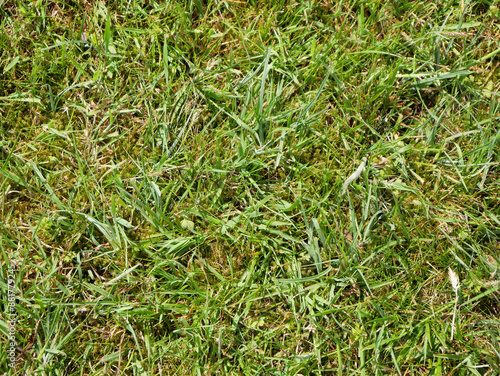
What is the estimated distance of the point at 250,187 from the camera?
271 centimetres

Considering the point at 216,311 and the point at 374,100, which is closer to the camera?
the point at 216,311

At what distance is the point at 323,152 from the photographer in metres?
2.76

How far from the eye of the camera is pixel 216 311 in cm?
256

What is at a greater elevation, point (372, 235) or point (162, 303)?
point (372, 235)

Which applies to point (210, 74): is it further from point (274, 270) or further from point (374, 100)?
point (274, 270)

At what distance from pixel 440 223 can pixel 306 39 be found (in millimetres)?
1382

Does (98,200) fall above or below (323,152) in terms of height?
below

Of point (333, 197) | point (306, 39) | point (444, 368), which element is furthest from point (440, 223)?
point (306, 39)

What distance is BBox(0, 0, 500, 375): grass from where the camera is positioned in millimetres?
2572

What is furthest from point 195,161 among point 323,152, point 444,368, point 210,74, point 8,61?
point 444,368

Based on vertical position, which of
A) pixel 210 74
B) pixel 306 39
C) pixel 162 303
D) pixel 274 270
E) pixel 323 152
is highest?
pixel 306 39

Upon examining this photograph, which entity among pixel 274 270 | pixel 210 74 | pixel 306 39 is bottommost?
pixel 274 270

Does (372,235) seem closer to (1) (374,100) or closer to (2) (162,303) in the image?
(1) (374,100)

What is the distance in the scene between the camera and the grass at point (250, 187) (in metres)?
2.57
